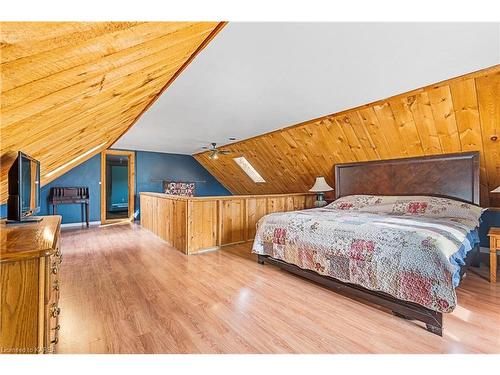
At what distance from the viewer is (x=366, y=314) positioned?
192cm

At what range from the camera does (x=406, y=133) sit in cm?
322

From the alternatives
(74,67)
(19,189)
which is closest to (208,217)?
(19,189)

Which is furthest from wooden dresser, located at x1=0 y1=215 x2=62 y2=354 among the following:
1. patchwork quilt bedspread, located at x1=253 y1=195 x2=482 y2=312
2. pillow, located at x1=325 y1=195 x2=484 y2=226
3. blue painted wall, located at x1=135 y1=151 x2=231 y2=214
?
blue painted wall, located at x1=135 y1=151 x2=231 y2=214

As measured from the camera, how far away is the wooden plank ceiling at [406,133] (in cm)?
247

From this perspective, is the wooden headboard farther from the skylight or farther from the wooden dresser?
the wooden dresser

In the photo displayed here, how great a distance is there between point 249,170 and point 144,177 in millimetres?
3092

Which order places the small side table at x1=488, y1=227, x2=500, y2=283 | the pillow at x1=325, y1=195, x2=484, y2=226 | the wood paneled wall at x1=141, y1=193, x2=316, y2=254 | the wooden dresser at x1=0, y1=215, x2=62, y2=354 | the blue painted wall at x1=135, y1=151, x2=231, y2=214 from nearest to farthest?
the wooden dresser at x1=0, y1=215, x2=62, y2=354 → the small side table at x1=488, y1=227, x2=500, y2=283 → the pillow at x1=325, y1=195, x2=484, y2=226 → the wood paneled wall at x1=141, y1=193, x2=316, y2=254 → the blue painted wall at x1=135, y1=151, x2=231, y2=214

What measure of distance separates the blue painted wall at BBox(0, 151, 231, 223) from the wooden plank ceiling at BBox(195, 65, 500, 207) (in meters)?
3.13

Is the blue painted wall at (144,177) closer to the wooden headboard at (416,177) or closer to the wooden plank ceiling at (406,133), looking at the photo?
the wooden plank ceiling at (406,133)

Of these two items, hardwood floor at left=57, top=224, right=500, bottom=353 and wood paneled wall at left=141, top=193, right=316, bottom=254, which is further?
wood paneled wall at left=141, top=193, right=316, bottom=254

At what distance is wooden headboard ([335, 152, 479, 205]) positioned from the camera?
9.88 feet

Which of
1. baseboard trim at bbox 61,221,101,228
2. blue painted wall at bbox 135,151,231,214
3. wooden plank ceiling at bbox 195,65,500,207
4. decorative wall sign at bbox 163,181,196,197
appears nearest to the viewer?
wooden plank ceiling at bbox 195,65,500,207

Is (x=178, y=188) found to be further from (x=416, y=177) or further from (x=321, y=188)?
(x=416, y=177)

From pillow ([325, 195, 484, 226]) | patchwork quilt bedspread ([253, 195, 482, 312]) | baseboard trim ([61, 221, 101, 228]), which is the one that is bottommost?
baseboard trim ([61, 221, 101, 228])
